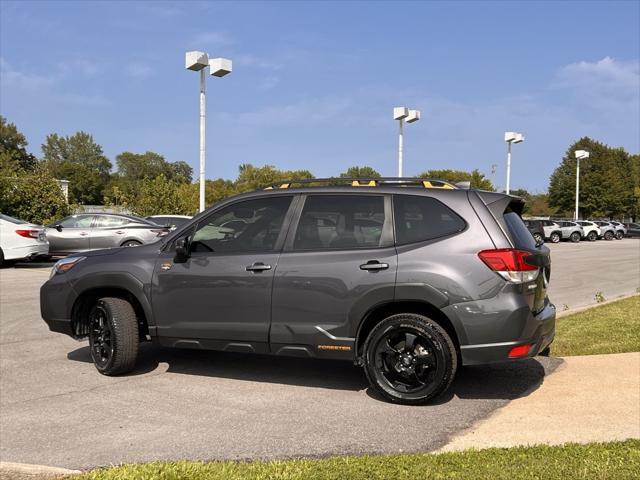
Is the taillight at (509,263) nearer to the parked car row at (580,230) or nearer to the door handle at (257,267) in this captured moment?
the door handle at (257,267)

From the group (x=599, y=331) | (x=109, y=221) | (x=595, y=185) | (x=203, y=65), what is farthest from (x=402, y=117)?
(x=595, y=185)

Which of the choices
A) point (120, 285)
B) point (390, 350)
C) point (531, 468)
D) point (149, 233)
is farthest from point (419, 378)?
point (149, 233)

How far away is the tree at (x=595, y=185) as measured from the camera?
226ft

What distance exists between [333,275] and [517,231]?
1579 mm

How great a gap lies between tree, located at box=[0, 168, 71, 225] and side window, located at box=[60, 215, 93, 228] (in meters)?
7.07

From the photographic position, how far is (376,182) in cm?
559

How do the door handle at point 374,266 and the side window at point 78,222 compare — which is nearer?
the door handle at point 374,266

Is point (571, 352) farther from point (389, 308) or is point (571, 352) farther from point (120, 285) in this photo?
point (120, 285)

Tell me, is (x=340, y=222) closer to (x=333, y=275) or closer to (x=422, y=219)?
(x=333, y=275)

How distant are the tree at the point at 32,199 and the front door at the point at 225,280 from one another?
20.7 metres

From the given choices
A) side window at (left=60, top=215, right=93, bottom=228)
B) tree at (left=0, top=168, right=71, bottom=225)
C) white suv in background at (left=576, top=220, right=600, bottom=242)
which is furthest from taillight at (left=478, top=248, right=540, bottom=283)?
white suv in background at (left=576, top=220, right=600, bottom=242)

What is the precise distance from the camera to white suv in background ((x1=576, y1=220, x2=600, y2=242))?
4700 cm

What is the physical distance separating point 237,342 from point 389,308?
1.39m

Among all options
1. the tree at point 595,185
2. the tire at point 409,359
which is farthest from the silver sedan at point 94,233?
the tree at point 595,185
